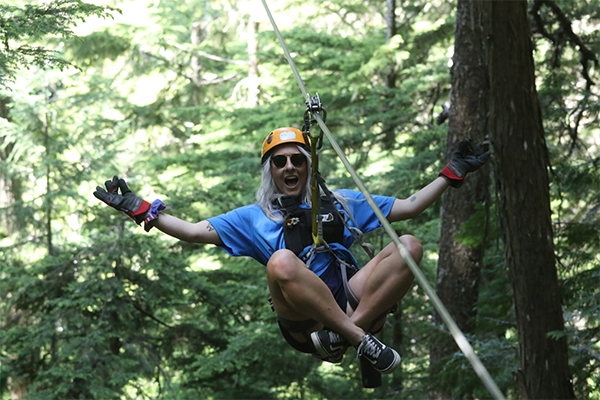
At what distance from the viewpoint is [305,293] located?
313 centimetres

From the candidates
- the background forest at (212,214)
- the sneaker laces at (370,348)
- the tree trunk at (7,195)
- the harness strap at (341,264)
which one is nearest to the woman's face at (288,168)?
the harness strap at (341,264)

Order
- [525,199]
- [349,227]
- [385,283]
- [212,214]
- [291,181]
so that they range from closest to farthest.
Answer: [385,283] < [349,227] < [291,181] < [525,199] < [212,214]

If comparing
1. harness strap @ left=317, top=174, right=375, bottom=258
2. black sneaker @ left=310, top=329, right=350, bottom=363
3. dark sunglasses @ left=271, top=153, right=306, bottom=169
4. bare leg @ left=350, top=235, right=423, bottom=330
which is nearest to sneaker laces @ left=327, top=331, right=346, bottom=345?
black sneaker @ left=310, top=329, right=350, bottom=363

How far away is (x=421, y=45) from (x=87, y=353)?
24.6ft

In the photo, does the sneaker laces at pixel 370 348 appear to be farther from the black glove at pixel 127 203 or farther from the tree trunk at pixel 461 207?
the tree trunk at pixel 461 207

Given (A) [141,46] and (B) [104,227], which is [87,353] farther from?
(A) [141,46]

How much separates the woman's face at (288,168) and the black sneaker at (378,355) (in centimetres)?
95

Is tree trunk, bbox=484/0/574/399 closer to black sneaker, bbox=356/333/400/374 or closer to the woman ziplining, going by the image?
the woman ziplining

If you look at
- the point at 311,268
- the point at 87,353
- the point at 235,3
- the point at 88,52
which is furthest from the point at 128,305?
the point at 235,3

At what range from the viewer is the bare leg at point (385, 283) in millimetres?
3256

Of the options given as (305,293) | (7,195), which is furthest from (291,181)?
(7,195)

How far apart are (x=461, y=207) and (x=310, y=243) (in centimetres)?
416

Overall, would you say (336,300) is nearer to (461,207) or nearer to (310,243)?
(310,243)

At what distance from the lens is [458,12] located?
22.9 feet
